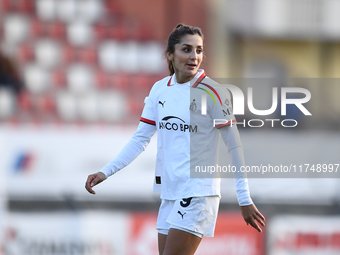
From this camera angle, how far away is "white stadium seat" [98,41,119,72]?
7.89 metres

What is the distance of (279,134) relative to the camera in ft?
19.5

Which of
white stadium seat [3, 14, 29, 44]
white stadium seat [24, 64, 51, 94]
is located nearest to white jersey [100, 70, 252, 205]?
white stadium seat [24, 64, 51, 94]

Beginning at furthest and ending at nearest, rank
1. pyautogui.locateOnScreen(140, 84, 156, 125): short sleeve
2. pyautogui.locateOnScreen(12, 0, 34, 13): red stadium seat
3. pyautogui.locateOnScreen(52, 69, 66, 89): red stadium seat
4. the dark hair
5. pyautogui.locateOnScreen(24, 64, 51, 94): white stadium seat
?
pyautogui.locateOnScreen(12, 0, 34, 13): red stadium seat → pyautogui.locateOnScreen(52, 69, 66, 89): red stadium seat → pyautogui.locateOnScreen(24, 64, 51, 94): white stadium seat → pyautogui.locateOnScreen(140, 84, 156, 125): short sleeve → the dark hair

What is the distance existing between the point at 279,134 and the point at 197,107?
3550mm

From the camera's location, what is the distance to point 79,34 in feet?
26.6

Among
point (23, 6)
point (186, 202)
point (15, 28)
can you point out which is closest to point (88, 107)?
point (15, 28)

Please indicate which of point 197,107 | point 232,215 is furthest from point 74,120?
point 197,107

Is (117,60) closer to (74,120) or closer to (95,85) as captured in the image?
(95,85)

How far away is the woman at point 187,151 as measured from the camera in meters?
2.54

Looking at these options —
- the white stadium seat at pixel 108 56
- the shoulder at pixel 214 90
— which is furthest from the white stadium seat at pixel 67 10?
the shoulder at pixel 214 90

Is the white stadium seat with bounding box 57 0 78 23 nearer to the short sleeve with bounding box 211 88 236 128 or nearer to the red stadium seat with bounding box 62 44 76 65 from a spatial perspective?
the red stadium seat with bounding box 62 44 76 65

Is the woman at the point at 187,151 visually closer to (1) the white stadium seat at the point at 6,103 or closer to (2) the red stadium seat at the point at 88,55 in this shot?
(1) the white stadium seat at the point at 6,103

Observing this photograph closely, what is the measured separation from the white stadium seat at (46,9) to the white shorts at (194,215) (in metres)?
6.19

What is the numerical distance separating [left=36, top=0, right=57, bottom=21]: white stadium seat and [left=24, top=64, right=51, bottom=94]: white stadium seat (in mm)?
896
